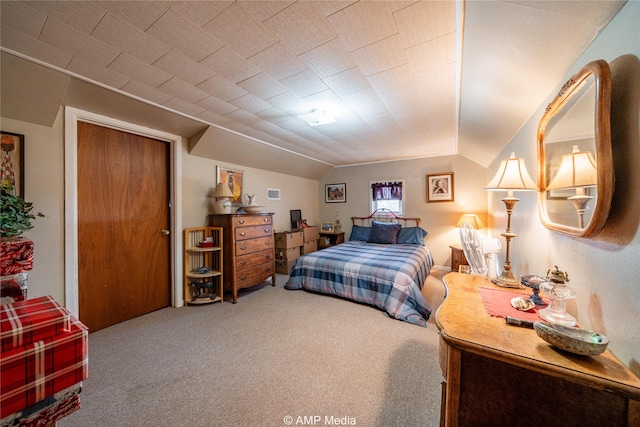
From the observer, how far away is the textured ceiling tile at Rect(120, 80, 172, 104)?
6.58ft

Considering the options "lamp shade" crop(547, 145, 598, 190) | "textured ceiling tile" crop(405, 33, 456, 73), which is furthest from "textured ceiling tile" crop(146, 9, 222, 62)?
"lamp shade" crop(547, 145, 598, 190)

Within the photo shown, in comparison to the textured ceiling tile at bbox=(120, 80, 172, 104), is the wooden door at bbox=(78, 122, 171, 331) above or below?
below

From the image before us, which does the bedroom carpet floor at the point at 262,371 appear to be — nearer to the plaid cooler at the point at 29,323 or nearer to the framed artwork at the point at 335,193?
the plaid cooler at the point at 29,323

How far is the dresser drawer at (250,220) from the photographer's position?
3.23 m

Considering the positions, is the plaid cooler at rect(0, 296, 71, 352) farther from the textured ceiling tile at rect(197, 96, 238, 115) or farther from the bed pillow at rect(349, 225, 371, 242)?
the bed pillow at rect(349, 225, 371, 242)

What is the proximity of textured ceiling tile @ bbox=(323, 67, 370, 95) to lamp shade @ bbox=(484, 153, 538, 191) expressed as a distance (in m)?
1.25

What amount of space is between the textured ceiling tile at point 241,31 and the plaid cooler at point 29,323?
1547 mm

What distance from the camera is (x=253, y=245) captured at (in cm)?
348

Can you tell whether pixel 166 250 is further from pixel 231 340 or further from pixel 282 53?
pixel 282 53

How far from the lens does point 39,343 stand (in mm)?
620

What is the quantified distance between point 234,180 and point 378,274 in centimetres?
265

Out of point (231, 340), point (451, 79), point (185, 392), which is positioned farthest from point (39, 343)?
point (451, 79)

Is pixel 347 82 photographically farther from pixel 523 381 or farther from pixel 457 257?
pixel 457 257

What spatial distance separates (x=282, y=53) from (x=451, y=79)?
53.8 inches
